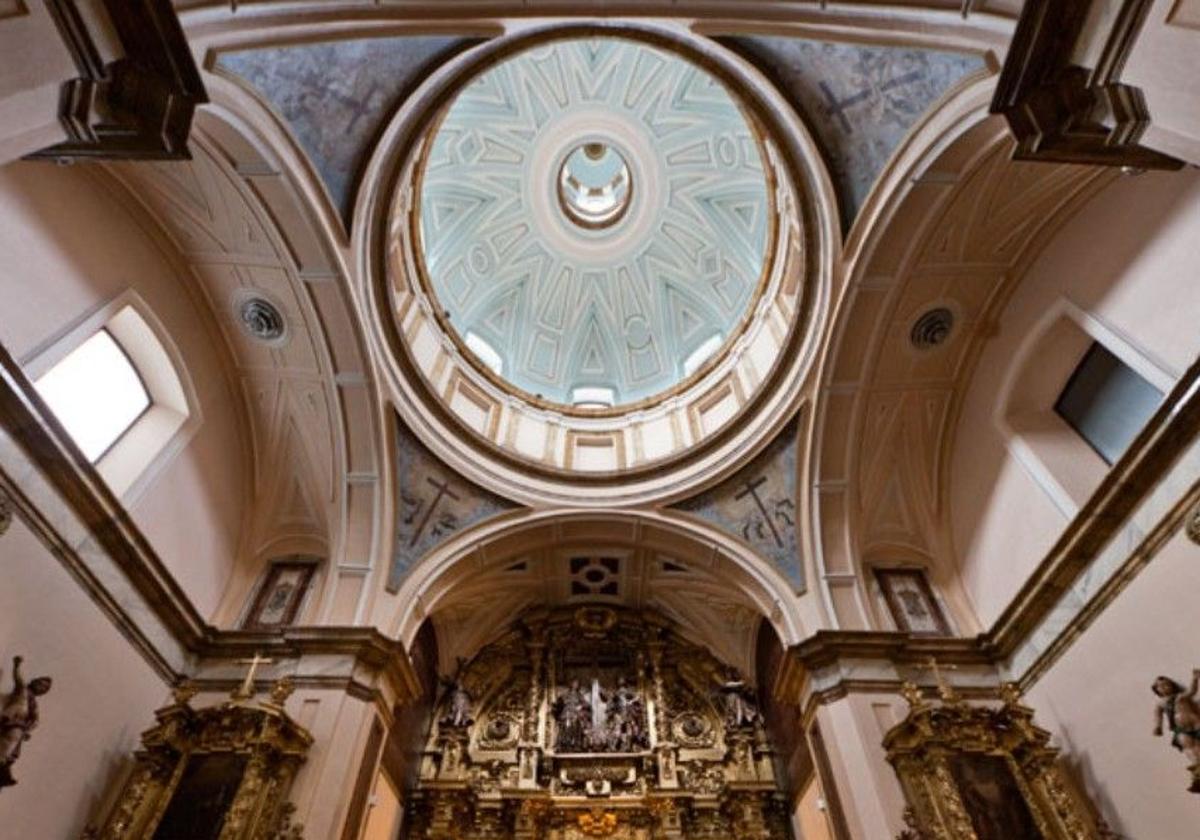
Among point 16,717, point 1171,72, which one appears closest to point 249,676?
point 16,717

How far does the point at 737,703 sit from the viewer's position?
12469 millimetres

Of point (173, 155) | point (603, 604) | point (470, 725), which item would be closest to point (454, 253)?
point (603, 604)

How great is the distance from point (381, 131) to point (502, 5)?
129 inches

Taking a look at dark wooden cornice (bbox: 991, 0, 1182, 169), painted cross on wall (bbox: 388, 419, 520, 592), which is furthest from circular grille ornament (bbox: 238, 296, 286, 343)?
dark wooden cornice (bbox: 991, 0, 1182, 169)

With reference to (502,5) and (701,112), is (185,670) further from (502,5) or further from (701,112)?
(701,112)

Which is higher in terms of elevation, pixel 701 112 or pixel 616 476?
pixel 701 112

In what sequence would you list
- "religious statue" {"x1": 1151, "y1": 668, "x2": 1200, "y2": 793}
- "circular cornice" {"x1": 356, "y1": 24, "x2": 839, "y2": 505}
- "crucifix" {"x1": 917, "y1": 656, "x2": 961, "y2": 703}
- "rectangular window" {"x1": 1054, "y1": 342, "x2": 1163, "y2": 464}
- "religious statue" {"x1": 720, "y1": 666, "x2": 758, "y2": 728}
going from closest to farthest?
1. "religious statue" {"x1": 1151, "y1": 668, "x2": 1200, "y2": 793}
2. "rectangular window" {"x1": 1054, "y1": 342, "x2": 1163, "y2": 464}
3. "crucifix" {"x1": 917, "y1": 656, "x2": 961, "y2": 703}
4. "circular cornice" {"x1": 356, "y1": 24, "x2": 839, "y2": 505}
5. "religious statue" {"x1": 720, "y1": 666, "x2": 758, "y2": 728}

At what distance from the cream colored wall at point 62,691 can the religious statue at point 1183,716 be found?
10.1m

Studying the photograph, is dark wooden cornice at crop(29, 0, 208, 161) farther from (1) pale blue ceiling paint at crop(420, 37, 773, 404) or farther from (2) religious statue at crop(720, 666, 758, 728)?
(2) religious statue at crop(720, 666, 758, 728)

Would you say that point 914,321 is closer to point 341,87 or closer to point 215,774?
point 341,87

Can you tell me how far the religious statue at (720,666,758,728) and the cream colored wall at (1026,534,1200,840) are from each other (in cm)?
556

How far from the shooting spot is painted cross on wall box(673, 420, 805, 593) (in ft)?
35.0

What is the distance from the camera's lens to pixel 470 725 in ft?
40.6

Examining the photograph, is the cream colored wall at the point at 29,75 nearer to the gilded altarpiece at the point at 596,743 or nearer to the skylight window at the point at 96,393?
the skylight window at the point at 96,393
